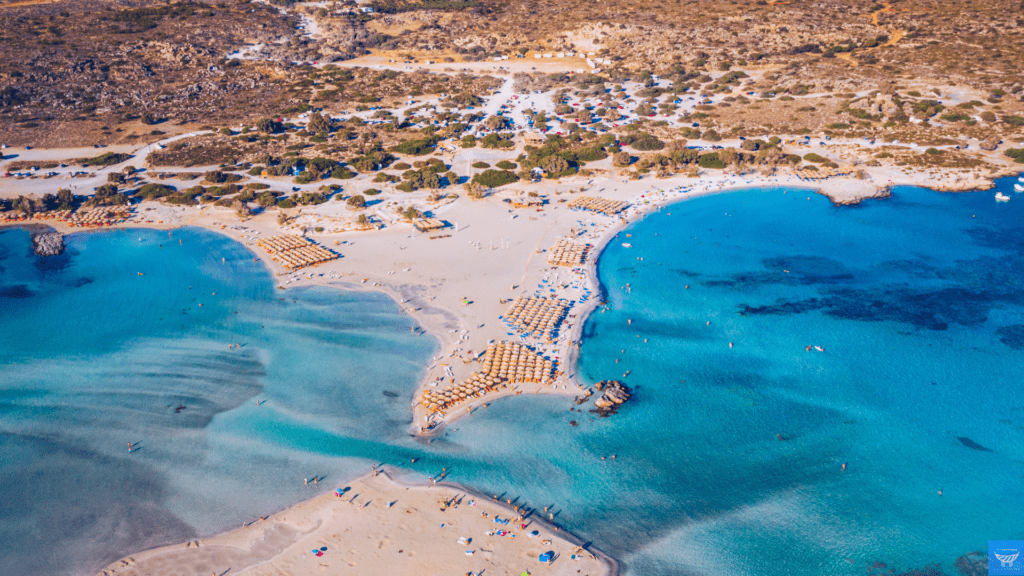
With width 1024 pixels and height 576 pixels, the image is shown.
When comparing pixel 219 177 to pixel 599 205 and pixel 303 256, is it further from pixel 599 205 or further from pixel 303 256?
pixel 599 205

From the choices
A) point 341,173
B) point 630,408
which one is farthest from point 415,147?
point 630,408

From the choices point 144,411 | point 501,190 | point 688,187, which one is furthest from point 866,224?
point 144,411

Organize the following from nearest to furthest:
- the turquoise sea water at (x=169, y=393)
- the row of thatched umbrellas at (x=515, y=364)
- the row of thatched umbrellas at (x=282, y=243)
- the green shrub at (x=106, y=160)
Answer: the turquoise sea water at (x=169, y=393), the row of thatched umbrellas at (x=515, y=364), the row of thatched umbrellas at (x=282, y=243), the green shrub at (x=106, y=160)

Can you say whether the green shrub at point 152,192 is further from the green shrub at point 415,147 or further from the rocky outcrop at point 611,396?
the rocky outcrop at point 611,396

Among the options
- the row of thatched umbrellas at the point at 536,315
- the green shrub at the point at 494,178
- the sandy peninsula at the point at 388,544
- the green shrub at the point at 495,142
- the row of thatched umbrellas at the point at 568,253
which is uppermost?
the green shrub at the point at 495,142

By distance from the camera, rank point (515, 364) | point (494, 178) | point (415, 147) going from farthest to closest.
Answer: point (415, 147), point (494, 178), point (515, 364)

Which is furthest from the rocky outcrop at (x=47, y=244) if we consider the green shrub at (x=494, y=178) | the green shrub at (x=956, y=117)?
the green shrub at (x=956, y=117)

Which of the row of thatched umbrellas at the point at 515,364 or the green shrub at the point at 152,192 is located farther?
the green shrub at the point at 152,192
